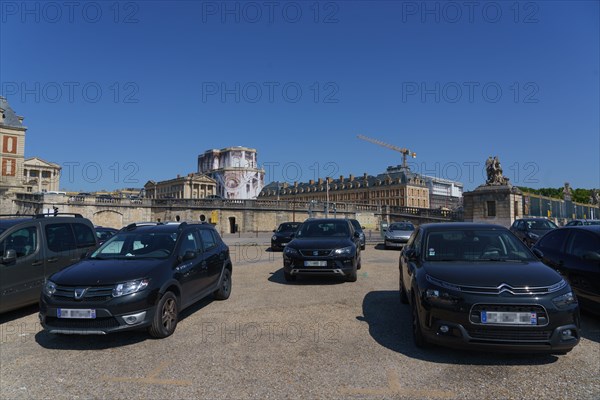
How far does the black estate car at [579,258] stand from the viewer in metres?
5.85

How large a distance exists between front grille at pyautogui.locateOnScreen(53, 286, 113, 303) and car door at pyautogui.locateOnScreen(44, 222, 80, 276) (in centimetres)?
250

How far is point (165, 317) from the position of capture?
558cm

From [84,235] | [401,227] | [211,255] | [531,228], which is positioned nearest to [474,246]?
[211,255]

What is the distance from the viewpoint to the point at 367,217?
55.3 m

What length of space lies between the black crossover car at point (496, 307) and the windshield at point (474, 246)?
0.28m

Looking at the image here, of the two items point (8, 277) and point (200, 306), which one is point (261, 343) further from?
point (8, 277)

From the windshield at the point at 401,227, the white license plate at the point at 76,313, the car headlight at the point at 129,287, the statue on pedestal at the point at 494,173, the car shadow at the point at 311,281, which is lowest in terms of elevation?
the car shadow at the point at 311,281

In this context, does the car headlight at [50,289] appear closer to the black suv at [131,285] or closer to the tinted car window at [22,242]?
the black suv at [131,285]

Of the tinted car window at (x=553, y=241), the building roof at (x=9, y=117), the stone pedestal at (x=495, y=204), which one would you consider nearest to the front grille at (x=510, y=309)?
the tinted car window at (x=553, y=241)

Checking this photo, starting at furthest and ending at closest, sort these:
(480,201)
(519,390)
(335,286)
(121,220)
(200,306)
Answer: (121,220) → (480,201) → (335,286) → (200,306) → (519,390)

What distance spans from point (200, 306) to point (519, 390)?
545 cm

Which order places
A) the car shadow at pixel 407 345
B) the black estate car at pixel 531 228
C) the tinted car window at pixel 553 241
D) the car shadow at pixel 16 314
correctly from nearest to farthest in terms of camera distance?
the car shadow at pixel 407 345
the car shadow at pixel 16 314
the tinted car window at pixel 553 241
the black estate car at pixel 531 228

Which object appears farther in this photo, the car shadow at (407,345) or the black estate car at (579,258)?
the black estate car at (579,258)

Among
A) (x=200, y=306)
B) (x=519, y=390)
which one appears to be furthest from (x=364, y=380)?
(x=200, y=306)
